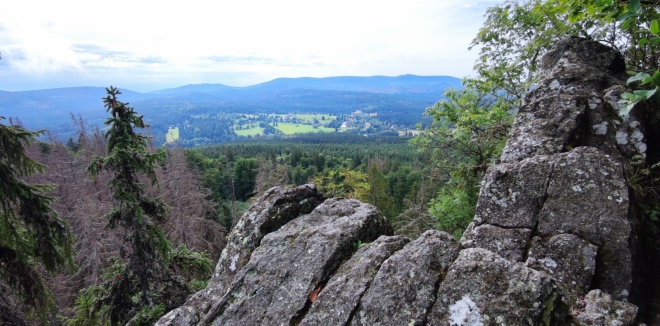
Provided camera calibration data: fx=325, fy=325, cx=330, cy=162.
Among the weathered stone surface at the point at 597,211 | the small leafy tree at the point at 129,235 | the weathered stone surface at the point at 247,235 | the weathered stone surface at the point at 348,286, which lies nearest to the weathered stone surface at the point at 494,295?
the weathered stone surface at the point at 348,286

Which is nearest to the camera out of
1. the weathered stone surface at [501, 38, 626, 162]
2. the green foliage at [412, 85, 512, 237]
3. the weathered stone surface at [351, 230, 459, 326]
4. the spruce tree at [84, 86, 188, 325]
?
the weathered stone surface at [351, 230, 459, 326]

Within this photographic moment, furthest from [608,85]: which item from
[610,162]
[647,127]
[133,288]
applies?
[133,288]

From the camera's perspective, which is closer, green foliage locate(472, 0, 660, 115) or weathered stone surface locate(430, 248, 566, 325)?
weathered stone surface locate(430, 248, 566, 325)

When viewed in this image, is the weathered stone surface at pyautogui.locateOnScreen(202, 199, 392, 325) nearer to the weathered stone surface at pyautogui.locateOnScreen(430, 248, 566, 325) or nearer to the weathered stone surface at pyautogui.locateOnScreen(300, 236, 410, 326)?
the weathered stone surface at pyautogui.locateOnScreen(300, 236, 410, 326)

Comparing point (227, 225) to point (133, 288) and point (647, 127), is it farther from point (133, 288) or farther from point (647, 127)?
point (647, 127)

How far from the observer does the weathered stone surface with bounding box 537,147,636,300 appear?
5.56 meters

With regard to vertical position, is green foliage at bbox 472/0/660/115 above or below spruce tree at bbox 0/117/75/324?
above

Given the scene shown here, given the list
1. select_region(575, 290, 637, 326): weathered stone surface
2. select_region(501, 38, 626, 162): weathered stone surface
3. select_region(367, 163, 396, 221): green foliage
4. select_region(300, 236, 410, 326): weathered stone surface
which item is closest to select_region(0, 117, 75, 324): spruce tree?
select_region(300, 236, 410, 326): weathered stone surface

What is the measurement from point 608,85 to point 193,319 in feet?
39.4

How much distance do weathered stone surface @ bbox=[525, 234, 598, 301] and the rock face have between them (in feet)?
0.06

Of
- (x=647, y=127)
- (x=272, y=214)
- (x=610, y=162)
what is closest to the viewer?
(x=610, y=162)

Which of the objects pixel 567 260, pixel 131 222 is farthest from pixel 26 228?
pixel 567 260

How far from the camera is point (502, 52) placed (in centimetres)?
1479

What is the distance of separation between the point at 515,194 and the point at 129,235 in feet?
42.5
